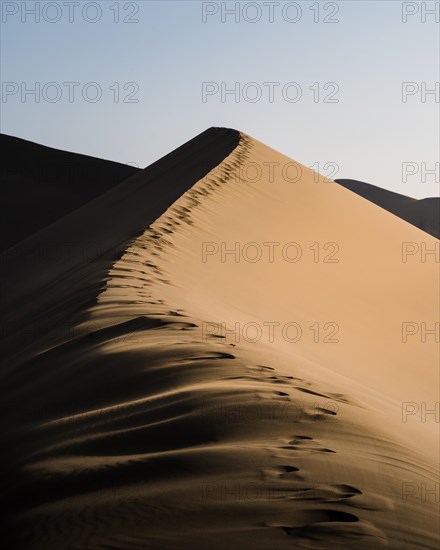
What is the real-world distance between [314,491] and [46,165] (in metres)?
30.9

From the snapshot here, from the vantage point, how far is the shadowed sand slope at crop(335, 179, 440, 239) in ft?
219

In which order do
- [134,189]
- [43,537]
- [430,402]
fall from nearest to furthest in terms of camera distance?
[43,537] → [430,402] → [134,189]

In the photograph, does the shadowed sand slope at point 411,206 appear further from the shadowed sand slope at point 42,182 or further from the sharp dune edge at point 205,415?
the sharp dune edge at point 205,415

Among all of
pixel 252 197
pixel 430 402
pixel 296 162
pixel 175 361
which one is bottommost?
pixel 430 402

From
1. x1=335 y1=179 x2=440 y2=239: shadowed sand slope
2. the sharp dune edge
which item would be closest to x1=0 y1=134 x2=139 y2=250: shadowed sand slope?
the sharp dune edge

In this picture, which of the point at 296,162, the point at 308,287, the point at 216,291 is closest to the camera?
the point at 216,291

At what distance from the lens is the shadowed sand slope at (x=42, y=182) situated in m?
25.7

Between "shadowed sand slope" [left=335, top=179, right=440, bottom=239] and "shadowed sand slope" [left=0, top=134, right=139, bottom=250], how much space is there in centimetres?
3436

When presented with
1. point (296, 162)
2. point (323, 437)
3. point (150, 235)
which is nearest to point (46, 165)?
point (296, 162)

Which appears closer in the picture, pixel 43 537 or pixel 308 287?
pixel 43 537

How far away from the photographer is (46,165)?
3238 cm

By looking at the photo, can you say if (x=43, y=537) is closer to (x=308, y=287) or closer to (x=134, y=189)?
(x=308, y=287)

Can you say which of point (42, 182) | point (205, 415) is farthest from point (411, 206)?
point (205, 415)

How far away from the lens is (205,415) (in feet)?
10.2
